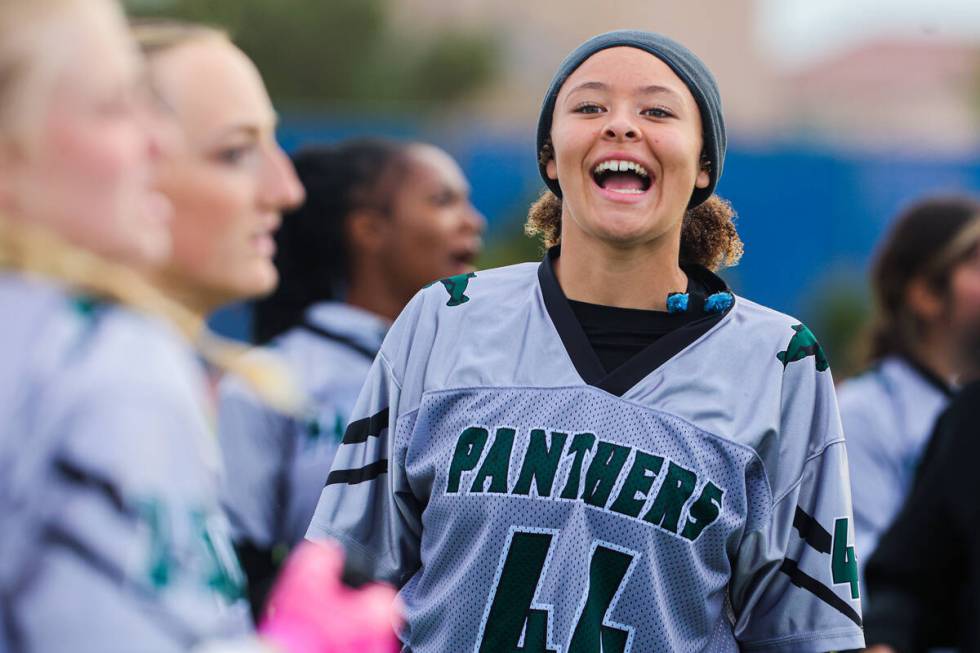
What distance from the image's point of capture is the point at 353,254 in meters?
4.99

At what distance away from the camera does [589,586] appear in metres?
2.71

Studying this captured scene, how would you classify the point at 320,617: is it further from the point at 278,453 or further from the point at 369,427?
the point at 278,453

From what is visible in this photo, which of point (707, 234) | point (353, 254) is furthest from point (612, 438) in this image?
point (353, 254)

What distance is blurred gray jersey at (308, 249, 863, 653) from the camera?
2.72 meters

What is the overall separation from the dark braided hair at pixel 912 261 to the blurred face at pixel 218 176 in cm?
336

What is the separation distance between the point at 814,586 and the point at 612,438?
0.52m

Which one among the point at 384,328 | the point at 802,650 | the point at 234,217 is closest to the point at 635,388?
the point at 802,650

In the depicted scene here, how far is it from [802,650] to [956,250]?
270 centimetres

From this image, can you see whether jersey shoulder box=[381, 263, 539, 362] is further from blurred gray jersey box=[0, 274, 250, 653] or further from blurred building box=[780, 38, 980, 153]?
blurred building box=[780, 38, 980, 153]

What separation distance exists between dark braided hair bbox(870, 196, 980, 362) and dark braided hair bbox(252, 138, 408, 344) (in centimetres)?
189

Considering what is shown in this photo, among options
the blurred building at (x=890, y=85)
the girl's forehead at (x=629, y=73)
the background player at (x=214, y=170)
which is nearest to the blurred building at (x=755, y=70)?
the blurred building at (x=890, y=85)

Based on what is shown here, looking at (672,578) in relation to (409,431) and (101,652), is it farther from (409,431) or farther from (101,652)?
(101,652)

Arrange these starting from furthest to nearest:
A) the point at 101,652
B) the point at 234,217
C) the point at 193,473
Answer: the point at 234,217 → the point at 193,473 → the point at 101,652

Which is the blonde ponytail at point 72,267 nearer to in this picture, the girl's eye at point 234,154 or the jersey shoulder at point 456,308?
the girl's eye at point 234,154
